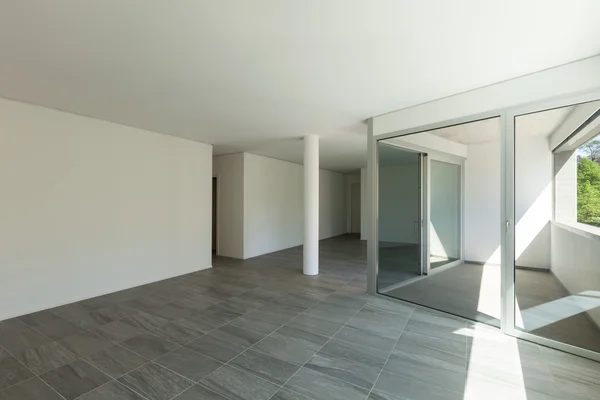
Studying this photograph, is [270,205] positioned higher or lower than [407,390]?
higher

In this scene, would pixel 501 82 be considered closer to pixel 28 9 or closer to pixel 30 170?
pixel 28 9

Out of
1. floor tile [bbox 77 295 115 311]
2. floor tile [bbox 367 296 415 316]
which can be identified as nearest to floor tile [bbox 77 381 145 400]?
floor tile [bbox 77 295 115 311]

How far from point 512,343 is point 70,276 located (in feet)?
17.6

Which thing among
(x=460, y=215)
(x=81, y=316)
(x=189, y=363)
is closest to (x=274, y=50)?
(x=189, y=363)

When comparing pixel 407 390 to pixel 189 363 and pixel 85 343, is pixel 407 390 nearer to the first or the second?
pixel 189 363

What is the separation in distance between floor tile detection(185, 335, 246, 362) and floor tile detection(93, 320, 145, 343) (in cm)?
73

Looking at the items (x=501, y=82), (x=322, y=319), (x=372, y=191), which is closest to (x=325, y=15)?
(x=501, y=82)

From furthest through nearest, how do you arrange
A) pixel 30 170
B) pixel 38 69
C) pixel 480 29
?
pixel 30 170
pixel 38 69
pixel 480 29

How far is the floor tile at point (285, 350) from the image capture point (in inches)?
93.0

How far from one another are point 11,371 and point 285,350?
2.24 m

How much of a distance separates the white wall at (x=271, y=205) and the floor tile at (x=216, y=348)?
4026 millimetres

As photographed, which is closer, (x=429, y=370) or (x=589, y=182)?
(x=429, y=370)

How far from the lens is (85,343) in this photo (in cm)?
266

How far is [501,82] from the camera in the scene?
9.39ft
